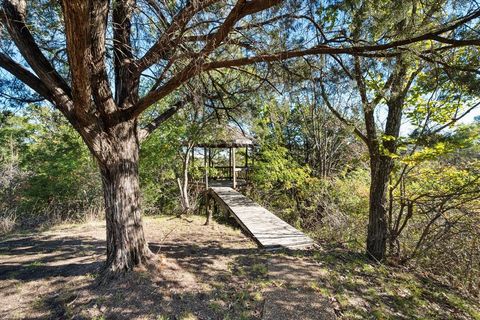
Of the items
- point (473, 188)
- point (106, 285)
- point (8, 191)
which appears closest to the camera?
point (106, 285)

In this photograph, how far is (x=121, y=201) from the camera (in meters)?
2.94

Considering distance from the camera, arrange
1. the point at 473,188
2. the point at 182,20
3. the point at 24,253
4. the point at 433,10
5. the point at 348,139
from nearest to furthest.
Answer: the point at 182,20 < the point at 433,10 < the point at 473,188 < the point at 24,253 < the point at 348,139

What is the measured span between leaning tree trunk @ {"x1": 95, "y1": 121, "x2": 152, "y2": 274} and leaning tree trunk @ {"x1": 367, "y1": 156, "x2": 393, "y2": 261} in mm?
3700

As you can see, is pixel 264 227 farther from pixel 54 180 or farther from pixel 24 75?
pixel 54 180

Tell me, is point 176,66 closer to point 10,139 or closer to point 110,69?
point 110,69

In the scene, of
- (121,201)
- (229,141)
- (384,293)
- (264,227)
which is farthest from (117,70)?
(229,141)

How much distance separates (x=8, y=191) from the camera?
8.33 metres

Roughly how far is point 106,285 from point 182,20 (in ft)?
9.86

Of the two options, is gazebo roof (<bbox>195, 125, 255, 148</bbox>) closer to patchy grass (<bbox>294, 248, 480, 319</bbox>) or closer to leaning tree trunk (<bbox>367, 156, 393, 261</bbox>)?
leaning tree trunk (<bbox>367, 156, 393, 261</bbox>)

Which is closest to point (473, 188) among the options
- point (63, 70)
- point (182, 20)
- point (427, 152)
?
point (427, 152)

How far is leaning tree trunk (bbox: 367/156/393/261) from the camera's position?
158 inches

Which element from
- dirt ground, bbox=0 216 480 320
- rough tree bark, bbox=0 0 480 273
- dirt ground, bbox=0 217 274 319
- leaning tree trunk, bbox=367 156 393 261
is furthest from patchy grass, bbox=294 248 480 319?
rough tree bark, bbox=0 0 480 273

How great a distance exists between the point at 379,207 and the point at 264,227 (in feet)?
7.61

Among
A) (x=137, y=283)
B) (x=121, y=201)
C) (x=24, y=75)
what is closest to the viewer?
(x=24, y=75)
